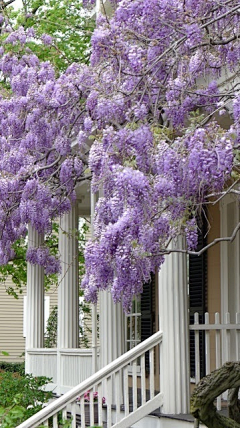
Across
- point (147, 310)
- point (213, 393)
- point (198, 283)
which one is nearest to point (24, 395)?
point (198, 283)

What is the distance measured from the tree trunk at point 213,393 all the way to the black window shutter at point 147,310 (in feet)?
32.1

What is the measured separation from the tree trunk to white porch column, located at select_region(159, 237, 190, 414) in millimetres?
3190

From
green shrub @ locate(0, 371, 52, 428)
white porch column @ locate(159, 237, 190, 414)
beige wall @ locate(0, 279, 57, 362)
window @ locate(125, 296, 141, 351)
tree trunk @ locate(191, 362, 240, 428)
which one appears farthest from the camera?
beige wall @ locate(0, 279, 57, 362)

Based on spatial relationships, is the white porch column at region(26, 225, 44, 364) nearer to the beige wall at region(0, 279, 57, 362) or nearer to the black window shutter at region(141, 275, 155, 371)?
the black window shutter at region(141, 275, 155, 371)

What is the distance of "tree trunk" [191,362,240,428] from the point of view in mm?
7605

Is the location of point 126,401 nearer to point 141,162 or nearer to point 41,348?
point 141,162

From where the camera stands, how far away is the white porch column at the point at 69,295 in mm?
16750

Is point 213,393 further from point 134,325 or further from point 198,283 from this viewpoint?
point 134,325

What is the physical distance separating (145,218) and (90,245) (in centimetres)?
82

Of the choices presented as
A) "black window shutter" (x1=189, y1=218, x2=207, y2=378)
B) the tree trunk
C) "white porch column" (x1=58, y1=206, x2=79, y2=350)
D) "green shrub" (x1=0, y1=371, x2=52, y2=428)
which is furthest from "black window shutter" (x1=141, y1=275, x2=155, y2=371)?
the tree trunk

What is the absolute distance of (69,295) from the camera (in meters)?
16.9

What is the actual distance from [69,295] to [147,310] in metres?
1.72

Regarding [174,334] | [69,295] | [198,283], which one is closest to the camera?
[174,334]

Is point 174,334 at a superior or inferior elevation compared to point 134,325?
inferior
